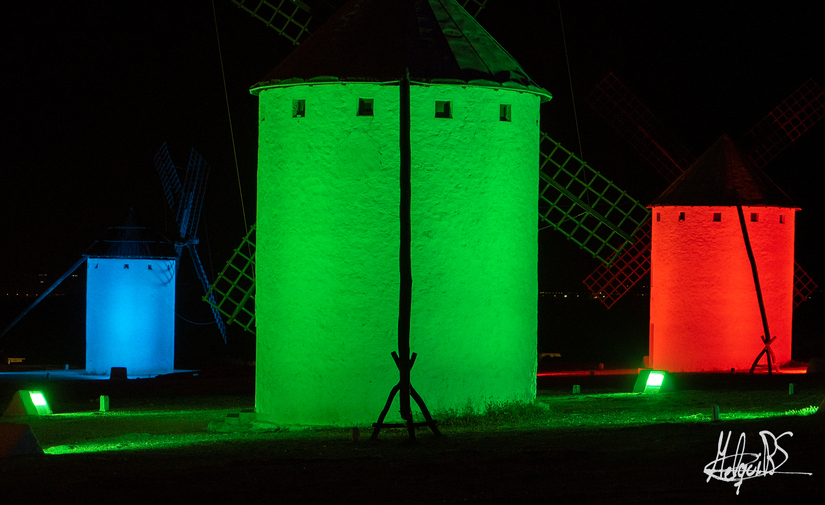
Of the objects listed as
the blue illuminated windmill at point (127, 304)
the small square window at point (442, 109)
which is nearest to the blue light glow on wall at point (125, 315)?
the blue illuminated windmill at point (127, 304)

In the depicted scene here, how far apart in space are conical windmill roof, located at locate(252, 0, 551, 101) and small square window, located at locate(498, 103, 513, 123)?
308mm

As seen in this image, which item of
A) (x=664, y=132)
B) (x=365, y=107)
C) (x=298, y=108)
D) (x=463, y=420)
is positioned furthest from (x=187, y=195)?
(x=463, y=420)

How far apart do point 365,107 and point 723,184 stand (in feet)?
48.7

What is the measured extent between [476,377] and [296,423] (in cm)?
241

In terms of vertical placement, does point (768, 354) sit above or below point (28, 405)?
above

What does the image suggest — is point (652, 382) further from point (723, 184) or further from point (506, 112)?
point (723, 184)

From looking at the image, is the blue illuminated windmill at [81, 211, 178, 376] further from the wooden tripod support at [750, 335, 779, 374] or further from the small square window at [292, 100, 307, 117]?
the small square window at [292, 100, 307, 117]

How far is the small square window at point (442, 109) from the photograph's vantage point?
605 inches

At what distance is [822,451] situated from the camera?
37.0 ft

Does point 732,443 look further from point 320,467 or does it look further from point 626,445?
point 320,467

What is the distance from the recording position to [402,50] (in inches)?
612

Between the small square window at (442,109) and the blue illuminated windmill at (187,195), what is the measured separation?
2228 centimetres
